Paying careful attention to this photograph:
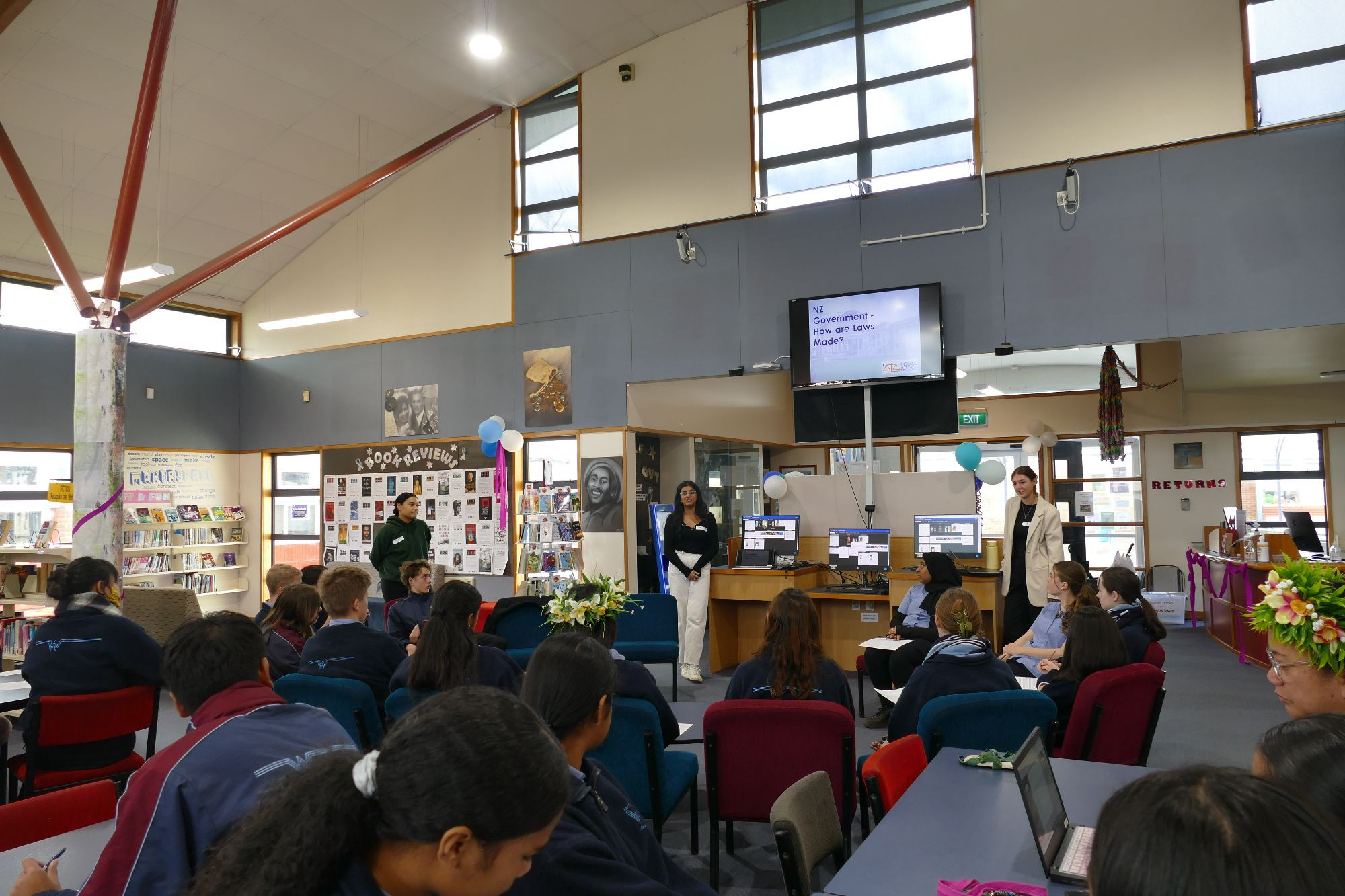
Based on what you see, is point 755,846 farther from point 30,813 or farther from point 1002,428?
point 1002,428

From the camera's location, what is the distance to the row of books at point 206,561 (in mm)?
10125

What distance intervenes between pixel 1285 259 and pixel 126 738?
7512mm

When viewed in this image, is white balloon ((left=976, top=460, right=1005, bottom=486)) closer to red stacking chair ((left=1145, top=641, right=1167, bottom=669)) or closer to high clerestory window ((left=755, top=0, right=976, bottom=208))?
high clerestory window ((left=755, top=0, right=976, bottom=208))

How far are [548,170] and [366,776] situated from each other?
347 inches

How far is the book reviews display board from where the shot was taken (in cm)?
896

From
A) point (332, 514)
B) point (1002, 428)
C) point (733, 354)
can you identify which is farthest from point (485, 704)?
point (1002, 428)

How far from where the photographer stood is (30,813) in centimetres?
215

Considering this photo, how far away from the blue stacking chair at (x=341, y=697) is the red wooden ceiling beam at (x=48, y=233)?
547 centimetres

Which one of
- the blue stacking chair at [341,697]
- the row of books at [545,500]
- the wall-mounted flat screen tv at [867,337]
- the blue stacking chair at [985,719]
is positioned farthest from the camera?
the row of books at [545,500]

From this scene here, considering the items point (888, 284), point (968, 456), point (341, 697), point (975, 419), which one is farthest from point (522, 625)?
point (975, 419)

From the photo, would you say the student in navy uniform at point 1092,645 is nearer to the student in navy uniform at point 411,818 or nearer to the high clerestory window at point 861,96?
the student in navy uniform at point 411,818

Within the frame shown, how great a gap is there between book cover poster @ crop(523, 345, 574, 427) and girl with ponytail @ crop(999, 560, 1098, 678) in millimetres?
4814

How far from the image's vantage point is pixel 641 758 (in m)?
3.28

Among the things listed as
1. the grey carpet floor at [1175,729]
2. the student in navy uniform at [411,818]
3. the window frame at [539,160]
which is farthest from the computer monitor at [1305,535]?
the student in navy uniform at [411,818]
